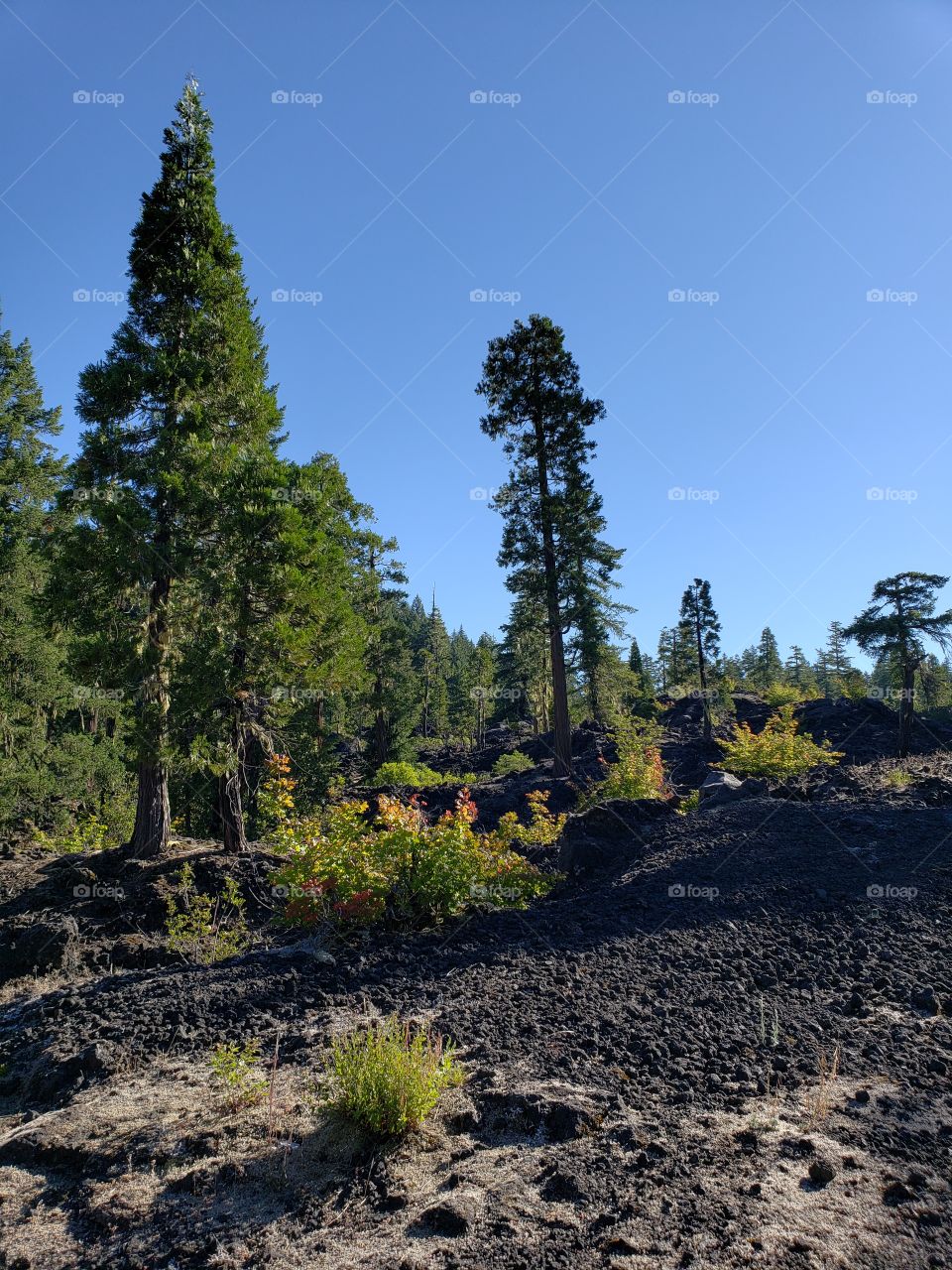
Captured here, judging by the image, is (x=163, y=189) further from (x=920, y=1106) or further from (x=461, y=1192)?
(x=920, y=1106)

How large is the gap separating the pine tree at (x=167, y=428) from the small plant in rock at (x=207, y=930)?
8.29 ft

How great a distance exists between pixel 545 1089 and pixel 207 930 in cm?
455

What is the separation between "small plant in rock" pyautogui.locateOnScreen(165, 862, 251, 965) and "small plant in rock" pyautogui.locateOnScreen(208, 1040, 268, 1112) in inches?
89.0

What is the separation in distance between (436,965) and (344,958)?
847 millimetres

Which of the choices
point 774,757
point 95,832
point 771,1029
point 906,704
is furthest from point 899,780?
point 95,832

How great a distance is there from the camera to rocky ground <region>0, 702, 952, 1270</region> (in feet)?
8.39

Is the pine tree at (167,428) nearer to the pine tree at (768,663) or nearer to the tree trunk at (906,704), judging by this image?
the tree trunk at (906,704)

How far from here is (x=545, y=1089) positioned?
352 cm

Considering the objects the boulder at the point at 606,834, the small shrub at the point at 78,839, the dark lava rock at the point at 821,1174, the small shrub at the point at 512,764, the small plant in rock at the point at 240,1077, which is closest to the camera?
the dark lava rock at the point at 821,1174

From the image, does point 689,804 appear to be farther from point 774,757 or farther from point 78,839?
point 78,839

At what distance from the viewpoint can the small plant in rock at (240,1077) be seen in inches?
138

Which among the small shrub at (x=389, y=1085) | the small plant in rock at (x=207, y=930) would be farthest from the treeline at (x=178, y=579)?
the small shrub at (x=389, y=1085)

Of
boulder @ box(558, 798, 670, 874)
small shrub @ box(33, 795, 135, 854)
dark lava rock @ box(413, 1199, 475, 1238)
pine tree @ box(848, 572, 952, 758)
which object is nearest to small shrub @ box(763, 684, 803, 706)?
pine tree @ box(848, 572, 952, 758)

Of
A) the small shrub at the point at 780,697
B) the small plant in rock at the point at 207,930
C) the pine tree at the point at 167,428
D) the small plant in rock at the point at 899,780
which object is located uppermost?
the pine tree at the point at 167,428
